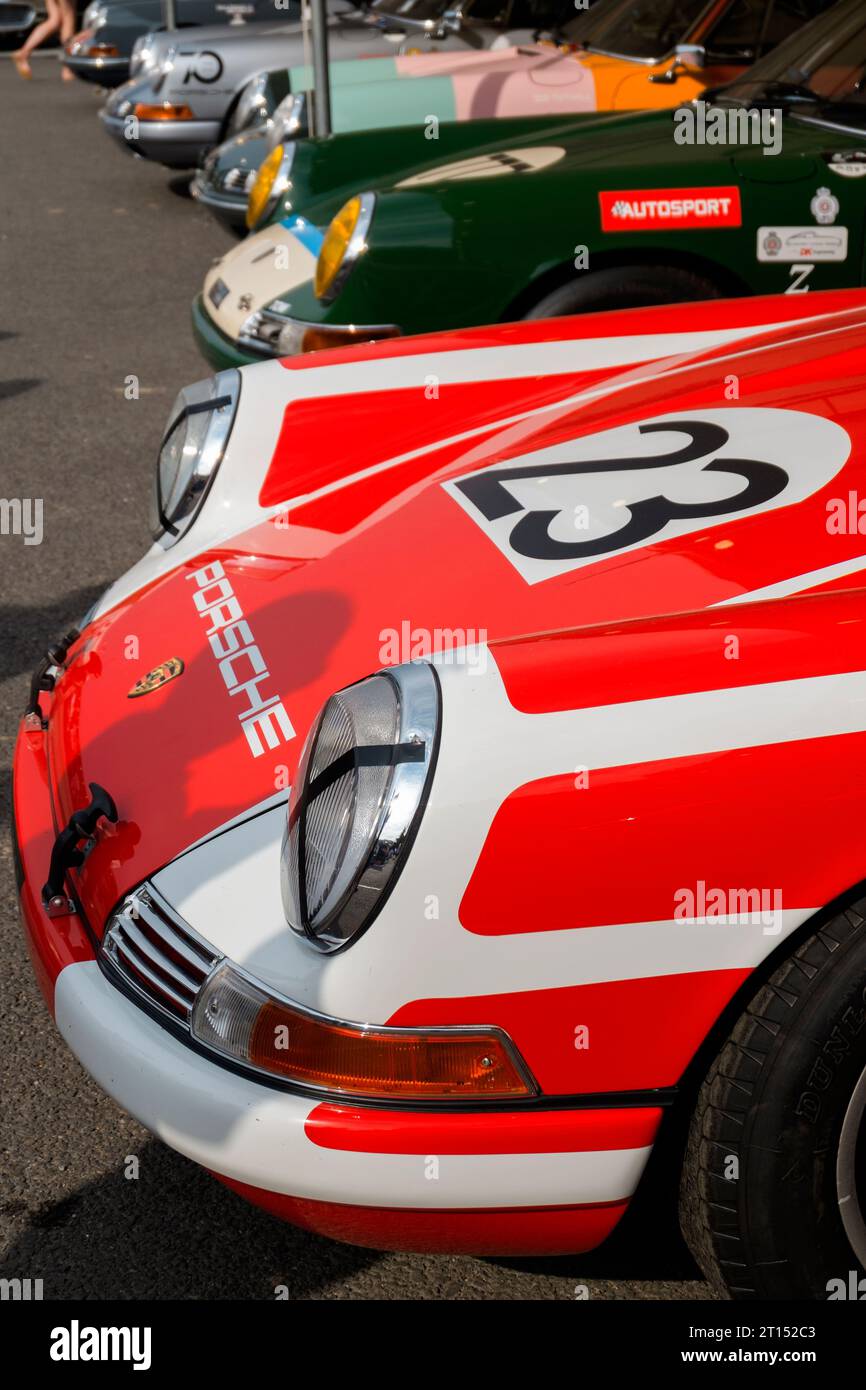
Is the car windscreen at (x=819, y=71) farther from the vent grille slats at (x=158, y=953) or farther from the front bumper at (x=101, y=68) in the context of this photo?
the front bumper at (x=101, y=68)

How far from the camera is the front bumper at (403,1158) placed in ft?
4.97

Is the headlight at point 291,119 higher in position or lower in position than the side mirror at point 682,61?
lower

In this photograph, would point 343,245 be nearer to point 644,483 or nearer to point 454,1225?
point 644,483

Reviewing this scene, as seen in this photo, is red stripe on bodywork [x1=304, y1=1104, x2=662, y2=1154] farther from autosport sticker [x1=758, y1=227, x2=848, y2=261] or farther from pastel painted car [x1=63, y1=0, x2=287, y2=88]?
pastel painted car [x1=63, y1=0, x2=287, y2=88]

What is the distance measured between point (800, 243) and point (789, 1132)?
320cm

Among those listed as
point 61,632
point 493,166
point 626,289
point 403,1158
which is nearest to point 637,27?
point 493,166

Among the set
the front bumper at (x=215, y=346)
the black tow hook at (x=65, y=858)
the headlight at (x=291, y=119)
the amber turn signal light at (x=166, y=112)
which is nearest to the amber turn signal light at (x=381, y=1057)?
the black tow hook at (x=65, y=858)

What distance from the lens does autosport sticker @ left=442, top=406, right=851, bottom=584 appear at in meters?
2.10

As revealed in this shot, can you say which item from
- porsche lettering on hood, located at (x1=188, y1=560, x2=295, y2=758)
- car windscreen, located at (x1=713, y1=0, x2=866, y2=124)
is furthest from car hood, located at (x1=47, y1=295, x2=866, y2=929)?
car windscreen, located at (x1=713, y1=0, x2=866, y2=124)

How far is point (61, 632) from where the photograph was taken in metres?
3.69

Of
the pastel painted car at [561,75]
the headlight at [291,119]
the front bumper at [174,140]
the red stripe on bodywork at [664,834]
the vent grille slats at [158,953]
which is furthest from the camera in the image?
the front bumper at [174,140]
